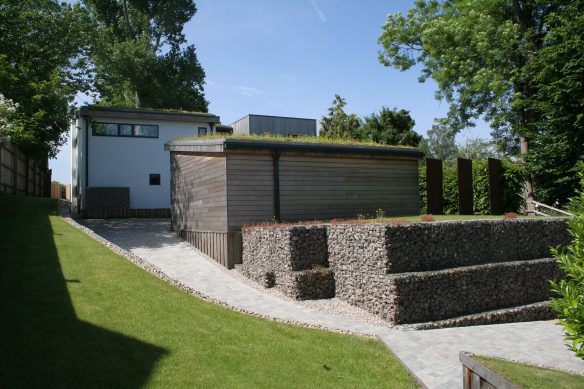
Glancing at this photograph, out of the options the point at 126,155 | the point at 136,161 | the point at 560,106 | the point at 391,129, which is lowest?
the point at 136,161

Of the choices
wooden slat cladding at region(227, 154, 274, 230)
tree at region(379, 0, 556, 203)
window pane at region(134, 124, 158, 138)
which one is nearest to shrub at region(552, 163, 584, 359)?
wooden slat cladding at region(227, 154, 274, 230)

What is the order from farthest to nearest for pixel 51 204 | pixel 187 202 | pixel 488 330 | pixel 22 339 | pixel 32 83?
pixel 51 204 < pixel 32 83 < pixel 187 202 < pixel 488 330 < pixel 22 339

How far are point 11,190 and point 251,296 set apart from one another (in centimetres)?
1725

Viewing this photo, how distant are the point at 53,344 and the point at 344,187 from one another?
34.2 feet

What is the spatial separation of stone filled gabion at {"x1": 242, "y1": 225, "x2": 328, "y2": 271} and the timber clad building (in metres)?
1.68

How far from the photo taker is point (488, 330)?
29.5 ft

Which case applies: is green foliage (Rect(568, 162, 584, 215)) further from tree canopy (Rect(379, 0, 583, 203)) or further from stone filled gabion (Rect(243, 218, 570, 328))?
tree canopy (Rect(379, 0, 583, 203))

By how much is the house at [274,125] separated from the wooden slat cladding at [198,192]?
14443mm

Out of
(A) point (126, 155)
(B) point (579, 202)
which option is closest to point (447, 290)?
(B) point (579, 202)

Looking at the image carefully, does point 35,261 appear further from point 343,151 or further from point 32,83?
point 32,83

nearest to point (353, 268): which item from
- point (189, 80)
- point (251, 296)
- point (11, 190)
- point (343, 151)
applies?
point (251, 296)

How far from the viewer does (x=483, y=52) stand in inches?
831

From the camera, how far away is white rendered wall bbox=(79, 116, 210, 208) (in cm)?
2122

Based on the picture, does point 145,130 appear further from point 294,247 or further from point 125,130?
point 294,247
